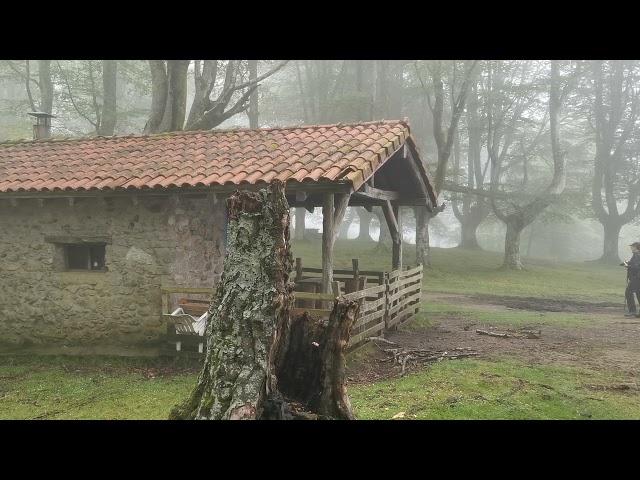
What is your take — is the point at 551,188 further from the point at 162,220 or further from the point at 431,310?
the point at 162,220

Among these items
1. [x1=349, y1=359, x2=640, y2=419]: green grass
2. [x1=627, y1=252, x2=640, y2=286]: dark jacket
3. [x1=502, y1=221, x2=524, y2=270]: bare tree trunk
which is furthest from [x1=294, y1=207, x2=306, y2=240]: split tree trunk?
[x1=349, y1=359, x2=640, y2=419]: green grass

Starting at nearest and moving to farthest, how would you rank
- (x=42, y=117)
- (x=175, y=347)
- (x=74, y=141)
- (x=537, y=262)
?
(x=175, y=347)
(x=74, y=141)
(x=42, y=117)
(x=537, y=262)

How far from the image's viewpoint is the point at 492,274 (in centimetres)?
2186

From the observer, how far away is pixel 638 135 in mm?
28250

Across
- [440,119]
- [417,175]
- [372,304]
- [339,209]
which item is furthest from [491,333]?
[440,119]

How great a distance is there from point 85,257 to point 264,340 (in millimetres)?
7063

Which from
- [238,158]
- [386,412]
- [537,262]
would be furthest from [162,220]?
[537,262]

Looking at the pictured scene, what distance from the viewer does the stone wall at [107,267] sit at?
866cm

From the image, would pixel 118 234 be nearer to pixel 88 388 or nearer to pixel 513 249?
pixel 88 388

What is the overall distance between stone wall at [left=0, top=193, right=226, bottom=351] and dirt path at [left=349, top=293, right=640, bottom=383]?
3506 mm

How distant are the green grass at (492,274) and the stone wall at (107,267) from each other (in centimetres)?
1144

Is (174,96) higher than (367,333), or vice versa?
(174,96)

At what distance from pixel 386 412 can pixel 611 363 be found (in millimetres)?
4889

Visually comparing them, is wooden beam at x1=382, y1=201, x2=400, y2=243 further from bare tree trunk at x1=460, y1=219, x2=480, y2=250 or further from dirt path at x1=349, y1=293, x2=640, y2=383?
bare tree trunk at x1=460, y1=219, x2=480, y2=250
